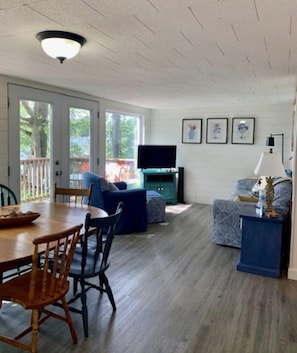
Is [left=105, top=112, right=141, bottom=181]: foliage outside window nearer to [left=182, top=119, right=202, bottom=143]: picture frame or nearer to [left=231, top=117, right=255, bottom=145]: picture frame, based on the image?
[left=182, top=119, right=202, bottom=143]: picture frame

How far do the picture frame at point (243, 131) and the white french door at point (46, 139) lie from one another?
3022mm

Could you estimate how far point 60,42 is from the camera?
2355mm

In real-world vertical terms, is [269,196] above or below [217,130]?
below

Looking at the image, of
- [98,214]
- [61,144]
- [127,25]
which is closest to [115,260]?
[98,214]

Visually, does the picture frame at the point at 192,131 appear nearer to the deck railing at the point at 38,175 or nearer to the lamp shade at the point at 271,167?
the deck railing at the point at 38,175

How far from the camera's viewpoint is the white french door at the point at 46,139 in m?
4.22

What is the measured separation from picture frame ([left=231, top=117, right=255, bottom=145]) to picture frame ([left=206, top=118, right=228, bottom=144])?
0.17 metres

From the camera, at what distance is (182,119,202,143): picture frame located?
7.17 meters

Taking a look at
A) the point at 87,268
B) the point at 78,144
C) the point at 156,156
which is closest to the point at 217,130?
the point at 156,156

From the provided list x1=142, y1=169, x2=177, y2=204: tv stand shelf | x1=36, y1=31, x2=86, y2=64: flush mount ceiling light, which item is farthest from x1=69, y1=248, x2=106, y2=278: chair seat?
x1=142, y1=169, x2=177, y2=204: tv stand shelf

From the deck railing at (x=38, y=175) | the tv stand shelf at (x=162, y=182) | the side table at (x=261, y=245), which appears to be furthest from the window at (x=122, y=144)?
the side table at (x=261, y=245)

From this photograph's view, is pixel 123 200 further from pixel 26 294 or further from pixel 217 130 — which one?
pixel 217 130

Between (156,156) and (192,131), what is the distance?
1.07 metres

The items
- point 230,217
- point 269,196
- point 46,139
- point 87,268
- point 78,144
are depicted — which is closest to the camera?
point 87,268
